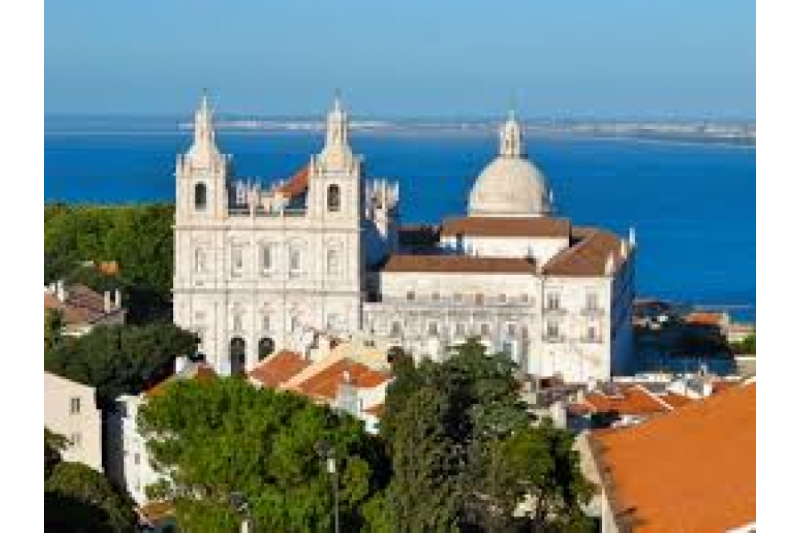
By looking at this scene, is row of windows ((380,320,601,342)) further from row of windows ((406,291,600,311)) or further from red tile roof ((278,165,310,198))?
red tile roof ((278,165,310,198))

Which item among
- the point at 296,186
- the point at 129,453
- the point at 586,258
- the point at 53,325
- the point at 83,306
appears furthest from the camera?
the point at 296,186

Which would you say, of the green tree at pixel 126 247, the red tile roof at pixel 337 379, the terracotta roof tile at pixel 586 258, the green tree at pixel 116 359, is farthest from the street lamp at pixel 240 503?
the green tree at pixel 126 247

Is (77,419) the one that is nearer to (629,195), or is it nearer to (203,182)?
(203,182)

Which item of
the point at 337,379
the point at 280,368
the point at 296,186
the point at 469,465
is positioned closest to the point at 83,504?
the point at 469,465

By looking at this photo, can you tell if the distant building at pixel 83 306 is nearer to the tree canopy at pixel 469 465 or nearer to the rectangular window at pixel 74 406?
the rectangular window at pixel 74 406

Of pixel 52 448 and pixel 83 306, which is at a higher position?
pixel 83 306

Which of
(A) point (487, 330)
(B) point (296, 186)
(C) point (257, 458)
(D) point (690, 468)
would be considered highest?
(B) point (296, 186)

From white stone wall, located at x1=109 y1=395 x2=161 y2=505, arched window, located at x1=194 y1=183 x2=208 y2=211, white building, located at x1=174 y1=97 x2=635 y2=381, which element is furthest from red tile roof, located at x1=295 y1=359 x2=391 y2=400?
arched window, located at x1=194 y1=183 x2=208 y2=211
